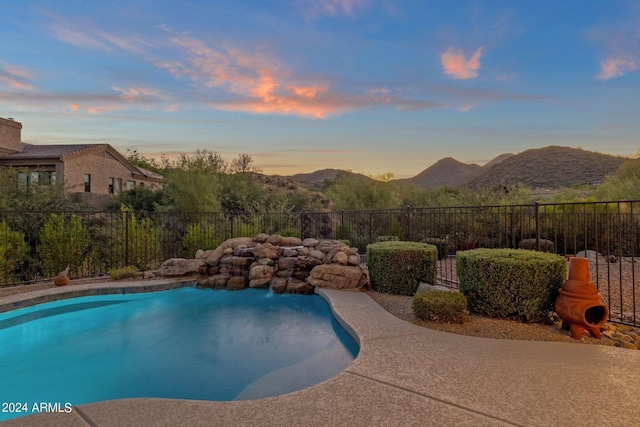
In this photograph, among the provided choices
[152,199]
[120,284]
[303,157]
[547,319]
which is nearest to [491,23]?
[547,319]

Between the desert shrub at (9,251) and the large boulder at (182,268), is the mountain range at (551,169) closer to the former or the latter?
the large boulder at (182,268)

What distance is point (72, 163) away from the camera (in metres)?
21.1

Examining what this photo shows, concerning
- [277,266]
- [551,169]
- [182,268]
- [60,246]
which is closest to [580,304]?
[277,266]

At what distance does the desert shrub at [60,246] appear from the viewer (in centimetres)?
840

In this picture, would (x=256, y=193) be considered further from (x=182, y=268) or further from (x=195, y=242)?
(x=182, y=268)

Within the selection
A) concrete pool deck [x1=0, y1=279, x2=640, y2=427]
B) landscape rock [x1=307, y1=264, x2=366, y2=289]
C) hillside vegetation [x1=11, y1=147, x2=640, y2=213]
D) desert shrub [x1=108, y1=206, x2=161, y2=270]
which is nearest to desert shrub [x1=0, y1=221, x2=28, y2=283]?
desert shrub [x1=108, y1=206, x2=161, y2=270]

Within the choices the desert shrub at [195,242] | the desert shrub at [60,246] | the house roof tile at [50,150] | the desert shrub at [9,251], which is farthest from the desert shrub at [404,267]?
the house roof tile at [50,150]

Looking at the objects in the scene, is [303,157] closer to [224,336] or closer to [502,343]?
[224,336]

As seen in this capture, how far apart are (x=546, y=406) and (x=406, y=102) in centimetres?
1123

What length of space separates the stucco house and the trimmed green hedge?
2025 centimetres

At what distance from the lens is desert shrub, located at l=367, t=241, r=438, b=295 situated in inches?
253

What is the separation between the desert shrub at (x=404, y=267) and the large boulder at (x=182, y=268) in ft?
14.9

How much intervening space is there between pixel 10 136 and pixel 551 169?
45.1 meters

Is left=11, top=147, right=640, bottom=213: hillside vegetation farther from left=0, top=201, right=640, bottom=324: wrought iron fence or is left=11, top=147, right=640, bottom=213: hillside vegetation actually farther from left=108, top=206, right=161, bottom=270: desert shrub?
left=108, top=206, right=161, bottom=270: desert shrub
